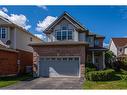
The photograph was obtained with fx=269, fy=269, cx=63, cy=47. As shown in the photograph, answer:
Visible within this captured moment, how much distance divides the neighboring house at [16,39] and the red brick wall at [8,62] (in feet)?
0.84

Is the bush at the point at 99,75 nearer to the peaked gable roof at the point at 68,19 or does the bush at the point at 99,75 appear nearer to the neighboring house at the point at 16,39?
the peaked gable roof at the point at 68,19

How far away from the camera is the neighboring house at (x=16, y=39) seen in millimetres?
30559

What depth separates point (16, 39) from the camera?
31.8 m

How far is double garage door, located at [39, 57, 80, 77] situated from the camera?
27.5 meters

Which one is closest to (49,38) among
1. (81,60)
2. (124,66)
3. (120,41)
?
(81,60)

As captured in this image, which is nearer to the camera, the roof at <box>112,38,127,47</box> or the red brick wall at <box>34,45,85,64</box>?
the red brick wall at <box>34,45,85,64</box>

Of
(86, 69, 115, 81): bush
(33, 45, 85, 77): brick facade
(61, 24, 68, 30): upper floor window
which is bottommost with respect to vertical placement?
(86, 69, 115, 81): bush

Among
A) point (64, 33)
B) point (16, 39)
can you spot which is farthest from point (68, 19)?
point (16, 39)

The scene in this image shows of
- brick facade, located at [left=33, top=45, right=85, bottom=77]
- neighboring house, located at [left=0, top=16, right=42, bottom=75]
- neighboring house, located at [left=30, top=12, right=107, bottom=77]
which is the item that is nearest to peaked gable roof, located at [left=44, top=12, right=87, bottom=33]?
neighboring house, located at [left=30, top=12, right=107, bottom=77]

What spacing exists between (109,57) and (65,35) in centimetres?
1790

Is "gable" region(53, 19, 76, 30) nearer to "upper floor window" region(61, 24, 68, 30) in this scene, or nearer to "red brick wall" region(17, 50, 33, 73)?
"upper floor window" region(61, 24, 68, 30)

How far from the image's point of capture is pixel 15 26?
30859 mm

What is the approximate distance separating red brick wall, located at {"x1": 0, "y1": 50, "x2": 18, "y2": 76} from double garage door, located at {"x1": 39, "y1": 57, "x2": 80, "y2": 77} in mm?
3670

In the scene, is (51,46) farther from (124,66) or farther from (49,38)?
(124,66)
